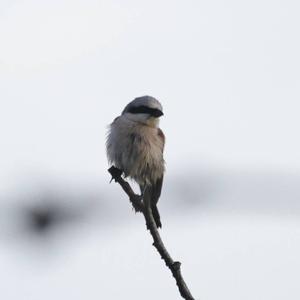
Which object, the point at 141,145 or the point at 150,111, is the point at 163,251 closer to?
the point at 141,145

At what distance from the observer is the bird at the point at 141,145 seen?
222 inches

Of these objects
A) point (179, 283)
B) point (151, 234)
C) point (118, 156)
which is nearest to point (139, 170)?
point (118, 156)

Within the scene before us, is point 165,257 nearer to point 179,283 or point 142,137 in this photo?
point 179,283

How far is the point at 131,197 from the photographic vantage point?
347 cm

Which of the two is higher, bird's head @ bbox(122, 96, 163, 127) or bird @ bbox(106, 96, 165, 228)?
bird's head @ bbox(122, 96, 163, 127)

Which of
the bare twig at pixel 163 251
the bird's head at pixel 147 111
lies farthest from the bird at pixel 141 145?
the bare twig at pixel 163 251

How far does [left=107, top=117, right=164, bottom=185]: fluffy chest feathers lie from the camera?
562 centimetres

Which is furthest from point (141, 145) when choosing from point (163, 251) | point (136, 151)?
point (163, 251)

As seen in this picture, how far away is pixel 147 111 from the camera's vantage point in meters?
6.01

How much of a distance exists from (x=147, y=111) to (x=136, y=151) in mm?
550

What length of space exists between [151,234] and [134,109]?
10.8 ft

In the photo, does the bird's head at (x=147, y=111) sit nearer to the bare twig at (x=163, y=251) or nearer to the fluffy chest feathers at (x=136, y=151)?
the fluffy chest feathers at (x=136, y=151)

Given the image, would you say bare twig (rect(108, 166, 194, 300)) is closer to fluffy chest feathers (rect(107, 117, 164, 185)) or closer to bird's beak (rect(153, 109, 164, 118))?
fluffy chest feathers (rect(107, 117, 164, 185))

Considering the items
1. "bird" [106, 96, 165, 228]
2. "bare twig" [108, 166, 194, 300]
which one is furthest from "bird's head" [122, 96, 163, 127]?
"bare twig" [108, 166, 194, 300]
